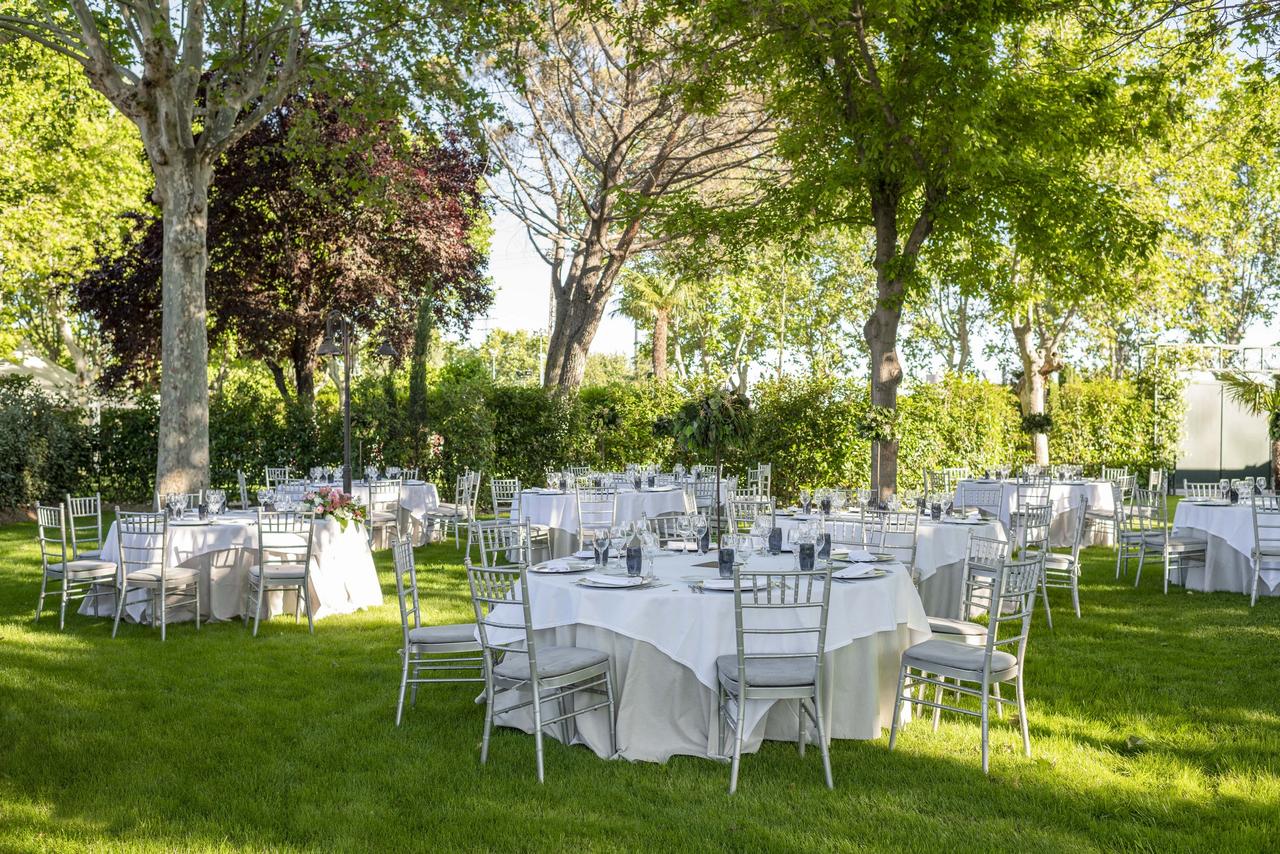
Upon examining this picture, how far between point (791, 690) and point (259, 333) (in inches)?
609

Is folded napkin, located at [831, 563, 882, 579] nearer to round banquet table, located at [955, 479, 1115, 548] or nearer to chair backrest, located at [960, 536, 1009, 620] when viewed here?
chair backrest, located at [960, 536, 1009, 620]

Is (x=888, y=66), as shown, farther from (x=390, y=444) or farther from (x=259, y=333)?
(x=259, y=333)

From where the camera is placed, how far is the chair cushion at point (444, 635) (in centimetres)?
573

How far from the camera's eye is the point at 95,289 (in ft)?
57.0

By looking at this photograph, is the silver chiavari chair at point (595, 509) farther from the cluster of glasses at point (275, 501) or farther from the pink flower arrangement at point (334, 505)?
the cluster of glasses at point (275, 501)

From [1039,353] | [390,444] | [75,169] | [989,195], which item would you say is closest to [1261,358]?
[1039,353]

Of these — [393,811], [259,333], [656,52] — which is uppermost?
[656,52]

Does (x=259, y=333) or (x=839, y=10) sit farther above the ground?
(x=839, y=10)

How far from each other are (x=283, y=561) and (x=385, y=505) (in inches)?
189

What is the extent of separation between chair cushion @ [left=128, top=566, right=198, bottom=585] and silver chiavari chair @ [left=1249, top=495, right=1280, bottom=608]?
9.71 meters

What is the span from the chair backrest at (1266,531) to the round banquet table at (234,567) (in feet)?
28.1

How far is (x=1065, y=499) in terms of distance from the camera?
1382 centimetres

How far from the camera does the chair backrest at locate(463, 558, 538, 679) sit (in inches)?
192

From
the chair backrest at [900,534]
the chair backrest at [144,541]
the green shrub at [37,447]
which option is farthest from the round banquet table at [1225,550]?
the green shrub at [37,447]
